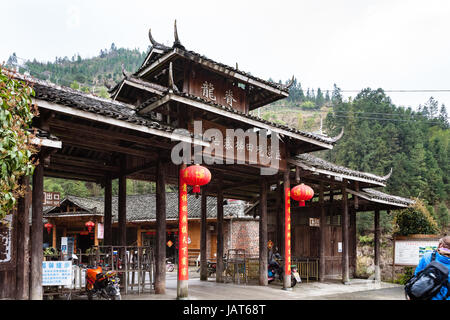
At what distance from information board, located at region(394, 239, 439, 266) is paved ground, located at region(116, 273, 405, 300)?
93cm

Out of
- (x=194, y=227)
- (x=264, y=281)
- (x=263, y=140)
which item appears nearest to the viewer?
(x=263, y=140)

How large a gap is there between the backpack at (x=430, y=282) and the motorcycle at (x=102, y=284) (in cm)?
606

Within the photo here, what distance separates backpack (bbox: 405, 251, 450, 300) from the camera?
4.19m

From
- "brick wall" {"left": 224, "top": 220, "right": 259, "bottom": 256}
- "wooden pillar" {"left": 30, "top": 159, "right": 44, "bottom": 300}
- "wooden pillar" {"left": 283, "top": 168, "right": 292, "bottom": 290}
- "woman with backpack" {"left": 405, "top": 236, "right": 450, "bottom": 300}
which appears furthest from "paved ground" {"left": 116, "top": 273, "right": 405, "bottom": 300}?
"brick wall" {"left": 224, "top": 220, "right": 259, "bottom": 256}

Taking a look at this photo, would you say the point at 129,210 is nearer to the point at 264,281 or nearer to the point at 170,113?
the point at 264,281

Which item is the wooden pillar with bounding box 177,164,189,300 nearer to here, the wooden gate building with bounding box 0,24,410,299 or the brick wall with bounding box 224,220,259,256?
the wooden gate building with bounding box 0,24,410,299

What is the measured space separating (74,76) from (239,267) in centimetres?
9159

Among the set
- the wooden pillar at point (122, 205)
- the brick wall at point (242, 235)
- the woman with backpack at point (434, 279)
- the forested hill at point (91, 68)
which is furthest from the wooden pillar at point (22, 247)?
the forested hill at point (91, 68)

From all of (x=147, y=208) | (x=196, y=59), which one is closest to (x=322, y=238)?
(x=196, y=59)

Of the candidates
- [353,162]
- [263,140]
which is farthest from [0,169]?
[353,162]

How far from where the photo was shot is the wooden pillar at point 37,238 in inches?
278

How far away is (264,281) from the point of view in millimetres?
12422

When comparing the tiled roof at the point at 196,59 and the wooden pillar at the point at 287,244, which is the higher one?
the tiled roof at the point at 196,59

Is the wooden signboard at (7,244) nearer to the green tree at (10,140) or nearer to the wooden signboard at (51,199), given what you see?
the green tree at (10,140)
